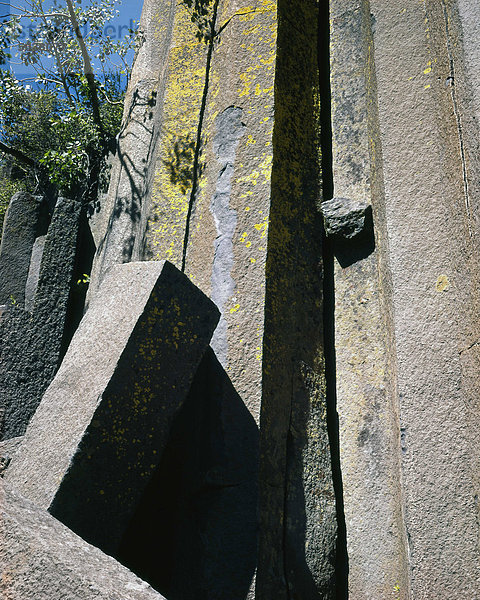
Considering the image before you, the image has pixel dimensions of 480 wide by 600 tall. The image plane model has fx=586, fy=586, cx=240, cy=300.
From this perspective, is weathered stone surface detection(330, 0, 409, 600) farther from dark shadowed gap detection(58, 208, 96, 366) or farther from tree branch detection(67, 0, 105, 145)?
tree branch detection(67, 0, 105, 145)

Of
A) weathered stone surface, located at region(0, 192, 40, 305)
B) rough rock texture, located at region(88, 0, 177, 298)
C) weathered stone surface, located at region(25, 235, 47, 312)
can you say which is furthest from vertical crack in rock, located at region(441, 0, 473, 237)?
weathered stone surface, located at region(0, 192, 40, 305)

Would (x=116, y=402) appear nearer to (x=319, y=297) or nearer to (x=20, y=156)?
(x=319, y=297)

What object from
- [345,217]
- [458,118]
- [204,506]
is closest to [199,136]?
[345,217]

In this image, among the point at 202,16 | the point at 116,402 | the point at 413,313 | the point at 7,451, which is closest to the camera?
the point at 116,402

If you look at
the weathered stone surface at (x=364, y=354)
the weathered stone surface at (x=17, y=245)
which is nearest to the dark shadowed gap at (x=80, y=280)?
the weathered stone surface at (x=17, y=245)

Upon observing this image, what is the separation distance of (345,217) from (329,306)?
389mm

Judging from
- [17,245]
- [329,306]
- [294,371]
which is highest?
[17,245]

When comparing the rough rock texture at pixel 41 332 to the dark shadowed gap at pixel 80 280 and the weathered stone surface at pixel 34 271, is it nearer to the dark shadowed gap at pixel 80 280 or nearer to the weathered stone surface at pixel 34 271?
the dark shadowed gap at pixel 80 280

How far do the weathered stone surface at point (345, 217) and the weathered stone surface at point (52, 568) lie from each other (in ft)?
5.48

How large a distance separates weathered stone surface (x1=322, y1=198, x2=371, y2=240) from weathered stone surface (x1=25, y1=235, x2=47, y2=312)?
6.40 ft

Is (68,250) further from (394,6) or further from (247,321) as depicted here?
(394,6)

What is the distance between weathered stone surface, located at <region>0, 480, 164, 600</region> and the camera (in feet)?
3.76

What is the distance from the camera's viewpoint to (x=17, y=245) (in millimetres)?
4148

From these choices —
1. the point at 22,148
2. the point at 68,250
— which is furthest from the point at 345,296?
the point at 22,148
